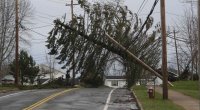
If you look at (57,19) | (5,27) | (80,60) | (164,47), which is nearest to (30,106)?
(164,47)

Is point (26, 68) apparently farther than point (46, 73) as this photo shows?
No

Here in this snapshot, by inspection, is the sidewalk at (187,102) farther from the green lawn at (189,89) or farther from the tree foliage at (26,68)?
the tree foliage at (26,68)

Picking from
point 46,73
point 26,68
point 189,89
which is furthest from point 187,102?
point 46,73

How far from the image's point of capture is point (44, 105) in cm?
2216

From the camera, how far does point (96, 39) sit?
4581cm

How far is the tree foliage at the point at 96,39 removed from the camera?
156 ft

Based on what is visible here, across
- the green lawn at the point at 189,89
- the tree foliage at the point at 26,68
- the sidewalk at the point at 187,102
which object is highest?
the tree foliage at the point at 26,68

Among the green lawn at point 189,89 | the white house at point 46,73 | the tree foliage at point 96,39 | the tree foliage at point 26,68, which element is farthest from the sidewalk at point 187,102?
the white house at point 46,73

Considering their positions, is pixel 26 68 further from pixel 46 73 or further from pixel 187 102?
pixel 187 102

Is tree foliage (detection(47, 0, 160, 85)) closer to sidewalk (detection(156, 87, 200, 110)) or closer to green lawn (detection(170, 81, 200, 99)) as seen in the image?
green lawn (detection(170, 81, 200, 99))

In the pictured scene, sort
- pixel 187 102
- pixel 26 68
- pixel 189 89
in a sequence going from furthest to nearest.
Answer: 1. pixel 26 68
2. pixel 189 89
3. pixel 187 102

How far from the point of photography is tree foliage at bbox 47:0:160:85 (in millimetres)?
47469

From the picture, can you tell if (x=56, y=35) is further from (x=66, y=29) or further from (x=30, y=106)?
(x=30, y=106)

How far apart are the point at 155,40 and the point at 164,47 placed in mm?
28875
